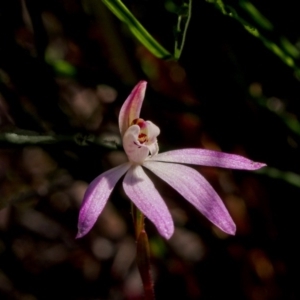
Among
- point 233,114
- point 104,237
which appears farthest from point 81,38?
point 104,237

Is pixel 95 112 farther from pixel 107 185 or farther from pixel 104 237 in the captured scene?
pixel 107 185

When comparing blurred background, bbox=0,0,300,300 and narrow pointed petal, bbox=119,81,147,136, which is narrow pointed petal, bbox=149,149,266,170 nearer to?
narrow pointed petal, bbox=119,81,147,136

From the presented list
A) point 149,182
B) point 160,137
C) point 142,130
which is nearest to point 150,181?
point 149,182

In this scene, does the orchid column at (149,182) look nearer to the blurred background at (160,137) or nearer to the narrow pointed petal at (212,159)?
the narrow pointed petal at (212,159)

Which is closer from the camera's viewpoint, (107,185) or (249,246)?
(107,185)

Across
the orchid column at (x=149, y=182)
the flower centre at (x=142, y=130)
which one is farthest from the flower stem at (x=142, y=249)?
the flower centre at (x=142, y=130)

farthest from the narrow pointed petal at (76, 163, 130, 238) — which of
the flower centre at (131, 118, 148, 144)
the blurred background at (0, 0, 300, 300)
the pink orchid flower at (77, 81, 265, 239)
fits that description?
the blurred background at (0, 0, 300, 300)
